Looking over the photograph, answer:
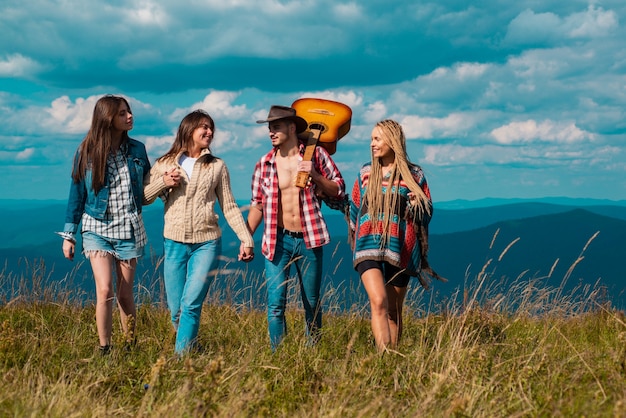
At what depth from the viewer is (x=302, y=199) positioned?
586 centimetres

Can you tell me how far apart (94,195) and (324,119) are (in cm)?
A: 200

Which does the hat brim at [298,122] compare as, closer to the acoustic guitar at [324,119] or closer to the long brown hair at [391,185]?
the acoustic guitar at [324,119]

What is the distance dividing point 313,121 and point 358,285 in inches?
98.2

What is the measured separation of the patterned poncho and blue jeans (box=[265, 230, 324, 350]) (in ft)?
1.34

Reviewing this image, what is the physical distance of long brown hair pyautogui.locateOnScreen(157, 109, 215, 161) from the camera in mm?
5840

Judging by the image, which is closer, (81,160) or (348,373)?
(348,373)

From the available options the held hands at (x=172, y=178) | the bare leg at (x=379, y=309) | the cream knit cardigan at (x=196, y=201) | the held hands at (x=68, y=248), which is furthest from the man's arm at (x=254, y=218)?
the held hands at (x=68, y=248)

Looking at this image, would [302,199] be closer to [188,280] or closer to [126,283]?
[188,280]

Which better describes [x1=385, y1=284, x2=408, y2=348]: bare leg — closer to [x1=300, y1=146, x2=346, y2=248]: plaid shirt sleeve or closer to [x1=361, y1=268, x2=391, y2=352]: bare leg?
[x1=361, y1=268, x2=391, y2=352]: bare leg

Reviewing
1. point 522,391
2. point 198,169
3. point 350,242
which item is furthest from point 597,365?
point 198,169

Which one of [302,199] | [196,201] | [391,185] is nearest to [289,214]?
[302,199]

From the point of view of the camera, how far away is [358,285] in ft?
26.0

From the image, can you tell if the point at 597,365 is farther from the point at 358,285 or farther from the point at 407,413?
the point at 358,285

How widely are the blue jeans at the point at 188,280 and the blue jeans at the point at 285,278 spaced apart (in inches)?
18.8
